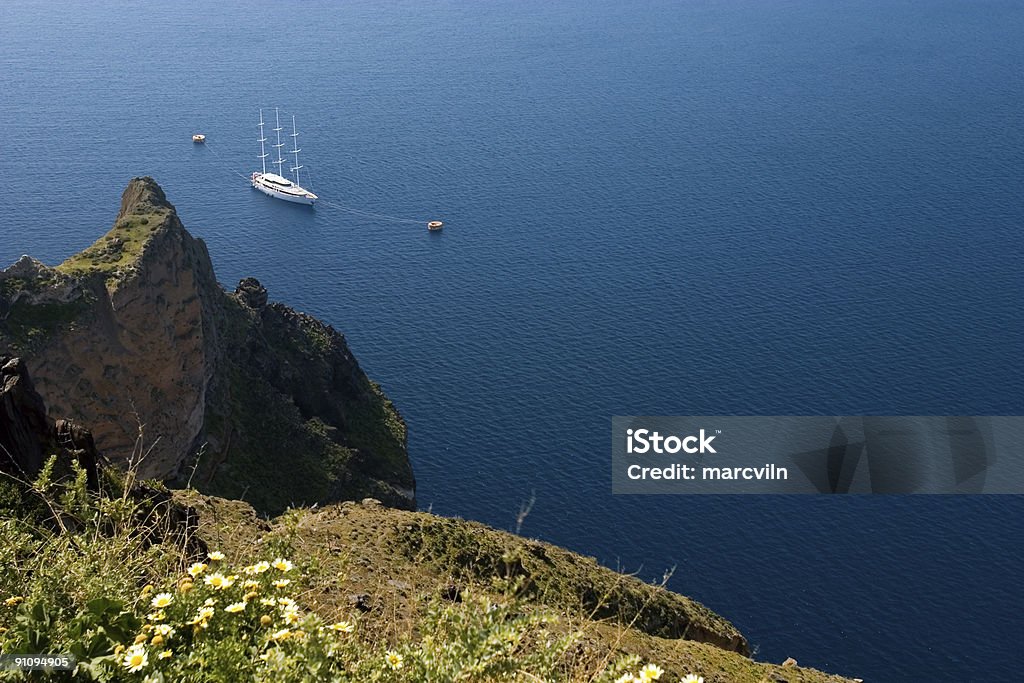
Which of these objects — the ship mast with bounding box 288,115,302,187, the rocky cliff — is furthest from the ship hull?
the rocky cliff

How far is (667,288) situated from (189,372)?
69391 millimetres

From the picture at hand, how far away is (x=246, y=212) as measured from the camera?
160 metres

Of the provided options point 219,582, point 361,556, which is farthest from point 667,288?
point 219,582

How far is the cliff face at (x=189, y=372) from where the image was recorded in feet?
205

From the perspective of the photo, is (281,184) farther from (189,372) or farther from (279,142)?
(189,372)

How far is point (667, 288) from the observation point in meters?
129

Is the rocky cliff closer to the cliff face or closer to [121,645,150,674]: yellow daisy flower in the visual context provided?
[121,645,150,674]: yellow daisy flower

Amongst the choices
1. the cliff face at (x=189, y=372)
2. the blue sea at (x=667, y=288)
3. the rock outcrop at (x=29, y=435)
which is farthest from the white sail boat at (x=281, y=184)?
the rock outcrop at (x=29, y=435)

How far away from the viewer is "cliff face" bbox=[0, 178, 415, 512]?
6259 centimetres

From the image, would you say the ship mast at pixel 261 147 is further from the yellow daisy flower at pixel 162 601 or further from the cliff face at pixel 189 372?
the yellow daisy flower at pixel 162 601

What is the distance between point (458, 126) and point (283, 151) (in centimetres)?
2958

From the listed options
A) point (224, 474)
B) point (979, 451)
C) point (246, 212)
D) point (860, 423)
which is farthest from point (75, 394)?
point (246, 212)

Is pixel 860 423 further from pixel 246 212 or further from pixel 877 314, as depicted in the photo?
pixel 246 212

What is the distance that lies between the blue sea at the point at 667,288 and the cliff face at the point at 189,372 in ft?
35.0
